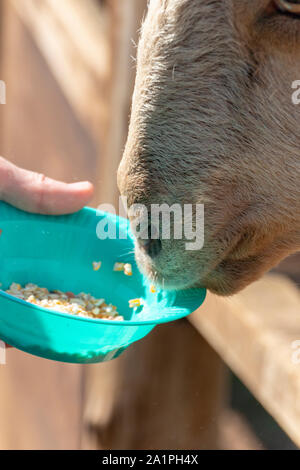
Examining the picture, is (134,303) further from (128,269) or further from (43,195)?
(43,195)

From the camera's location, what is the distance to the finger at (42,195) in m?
1.39

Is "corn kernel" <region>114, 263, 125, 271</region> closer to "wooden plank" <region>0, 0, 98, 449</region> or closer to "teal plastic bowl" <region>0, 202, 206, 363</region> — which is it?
"teal plastic bowl" <region>0, 202, 206, 363</region>

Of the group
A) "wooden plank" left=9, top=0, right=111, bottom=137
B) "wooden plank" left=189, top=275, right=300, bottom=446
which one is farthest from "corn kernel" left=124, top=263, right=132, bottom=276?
"wooden plank" left=9, top=0, right=111, bottom=137

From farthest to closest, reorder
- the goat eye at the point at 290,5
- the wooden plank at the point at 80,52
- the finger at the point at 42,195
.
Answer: the wooden plank at the point at 80,52, the finger at the point at 42,195, the goat eye at the point at 290,5

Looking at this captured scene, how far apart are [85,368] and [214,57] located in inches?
59.3

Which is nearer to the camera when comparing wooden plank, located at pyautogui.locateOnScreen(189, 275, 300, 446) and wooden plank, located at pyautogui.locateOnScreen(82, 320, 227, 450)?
wooden plank, located at pyautogui.locateOnScreen(189, 275, 300, 446)

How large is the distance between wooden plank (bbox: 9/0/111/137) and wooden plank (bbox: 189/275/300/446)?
81cm

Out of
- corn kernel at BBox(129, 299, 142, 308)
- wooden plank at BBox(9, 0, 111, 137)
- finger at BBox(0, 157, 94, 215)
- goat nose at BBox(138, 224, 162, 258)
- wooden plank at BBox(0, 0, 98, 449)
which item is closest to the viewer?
goat nose at BBox(138, 224, 162, 258)

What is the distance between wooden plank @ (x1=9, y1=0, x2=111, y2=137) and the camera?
2.21 meters

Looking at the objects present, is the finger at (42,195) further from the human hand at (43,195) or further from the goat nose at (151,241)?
the goat nose at (151,241)

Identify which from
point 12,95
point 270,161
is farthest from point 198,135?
point 12,95

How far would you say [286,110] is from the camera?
106cm

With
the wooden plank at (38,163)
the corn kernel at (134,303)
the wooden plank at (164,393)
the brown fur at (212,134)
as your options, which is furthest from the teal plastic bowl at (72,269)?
the wooden plank at (38,163)

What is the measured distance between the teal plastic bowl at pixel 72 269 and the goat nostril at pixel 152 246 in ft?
0.26
